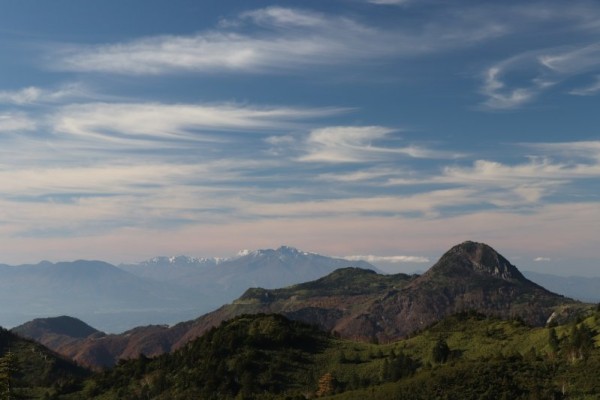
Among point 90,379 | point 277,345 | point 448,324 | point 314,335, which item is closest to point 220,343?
point 277,345

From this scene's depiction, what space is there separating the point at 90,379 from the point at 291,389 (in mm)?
64267

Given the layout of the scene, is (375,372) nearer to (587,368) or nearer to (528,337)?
(528,337)

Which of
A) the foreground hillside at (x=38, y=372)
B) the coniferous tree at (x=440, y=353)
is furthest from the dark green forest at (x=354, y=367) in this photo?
the foreground hillside at (x=38, y=372)

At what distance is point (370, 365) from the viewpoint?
11456 cm

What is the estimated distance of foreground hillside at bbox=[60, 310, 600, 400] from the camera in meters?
75.4

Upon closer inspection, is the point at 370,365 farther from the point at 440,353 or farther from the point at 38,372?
the point at 38,372

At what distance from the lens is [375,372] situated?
110000 mm

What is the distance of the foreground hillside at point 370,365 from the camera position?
75375 millimetres

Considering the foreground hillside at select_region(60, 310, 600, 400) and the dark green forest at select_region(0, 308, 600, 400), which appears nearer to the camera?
the foreground hillside at select_region(60, 310, 600, 400)

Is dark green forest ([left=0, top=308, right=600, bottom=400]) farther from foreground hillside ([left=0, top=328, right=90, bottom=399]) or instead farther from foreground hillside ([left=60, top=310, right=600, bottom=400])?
foreground hillside ([left=0, top=328, right=90, bottom=399])

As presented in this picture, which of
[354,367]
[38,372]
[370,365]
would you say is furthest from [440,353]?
[38,372]

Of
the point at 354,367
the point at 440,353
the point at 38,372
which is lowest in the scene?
the point at 38,372

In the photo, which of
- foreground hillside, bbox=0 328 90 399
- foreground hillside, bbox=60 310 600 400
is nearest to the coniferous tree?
foreground hillside, bbox=60 310 600 400

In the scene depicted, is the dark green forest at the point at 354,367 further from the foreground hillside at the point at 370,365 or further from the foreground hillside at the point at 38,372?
the foreground hillside at the point at 38,372
